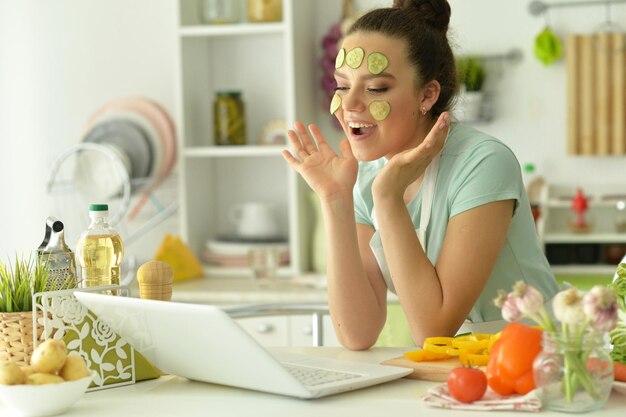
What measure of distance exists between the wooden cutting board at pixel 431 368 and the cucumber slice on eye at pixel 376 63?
66cm

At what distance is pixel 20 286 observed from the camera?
1610 millimetres

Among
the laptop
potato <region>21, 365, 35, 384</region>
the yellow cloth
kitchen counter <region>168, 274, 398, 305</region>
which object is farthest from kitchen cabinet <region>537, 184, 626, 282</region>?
potato <region>21, 365, 35, 384</region>

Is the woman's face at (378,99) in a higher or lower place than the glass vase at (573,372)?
higher

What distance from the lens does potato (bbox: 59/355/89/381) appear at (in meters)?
1.46

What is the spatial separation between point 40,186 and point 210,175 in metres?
0.69

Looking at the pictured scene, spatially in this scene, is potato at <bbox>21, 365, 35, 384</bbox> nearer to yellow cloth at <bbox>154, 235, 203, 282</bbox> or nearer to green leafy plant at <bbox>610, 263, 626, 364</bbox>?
green leafy plant at <bbox>610, 263, 626, 364</bbox>

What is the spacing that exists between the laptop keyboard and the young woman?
30 centimetres

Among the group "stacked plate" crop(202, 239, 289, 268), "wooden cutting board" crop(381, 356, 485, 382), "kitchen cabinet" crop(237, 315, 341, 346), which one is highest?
"wooden cutting board" crop(381, 356, 485, 382)

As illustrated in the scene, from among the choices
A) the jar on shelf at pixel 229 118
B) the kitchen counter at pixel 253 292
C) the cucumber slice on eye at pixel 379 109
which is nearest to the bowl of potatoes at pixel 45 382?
the cucumber slice on eye at pixel 379 109

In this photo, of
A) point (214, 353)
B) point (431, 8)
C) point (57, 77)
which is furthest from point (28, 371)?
point (57, 77)

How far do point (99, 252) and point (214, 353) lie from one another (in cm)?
35

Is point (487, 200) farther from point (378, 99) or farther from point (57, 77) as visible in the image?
point (57, 77)

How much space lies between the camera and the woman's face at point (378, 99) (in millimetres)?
2023

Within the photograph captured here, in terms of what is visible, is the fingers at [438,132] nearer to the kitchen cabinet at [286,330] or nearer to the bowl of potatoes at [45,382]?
the bowl of potatoes at [45,382]
